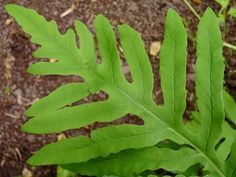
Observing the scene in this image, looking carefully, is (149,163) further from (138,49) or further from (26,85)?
(26,85)

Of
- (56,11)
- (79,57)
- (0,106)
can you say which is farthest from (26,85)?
(79,57)

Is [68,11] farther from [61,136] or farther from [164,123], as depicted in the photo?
[164,123]

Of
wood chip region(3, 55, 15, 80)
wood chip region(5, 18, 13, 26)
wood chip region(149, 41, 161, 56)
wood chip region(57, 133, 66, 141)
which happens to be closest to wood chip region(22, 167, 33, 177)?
wood chip region(57, 133, 66, 141)

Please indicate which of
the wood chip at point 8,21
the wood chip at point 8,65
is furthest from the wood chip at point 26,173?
the wood chip at point 8,21

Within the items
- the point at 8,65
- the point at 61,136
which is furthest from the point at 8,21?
the point at 61,136

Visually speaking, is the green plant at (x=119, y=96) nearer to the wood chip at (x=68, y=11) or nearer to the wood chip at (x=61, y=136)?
the wood chip at (x=61, y=136)

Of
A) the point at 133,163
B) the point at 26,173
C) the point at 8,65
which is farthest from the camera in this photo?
the point at 8,65

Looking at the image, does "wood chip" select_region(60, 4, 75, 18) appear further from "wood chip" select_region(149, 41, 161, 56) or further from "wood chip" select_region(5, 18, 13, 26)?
"wood chip" select_region(149, 41, 161, 56)

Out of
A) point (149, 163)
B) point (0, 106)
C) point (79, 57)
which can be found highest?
point (79, 57)
